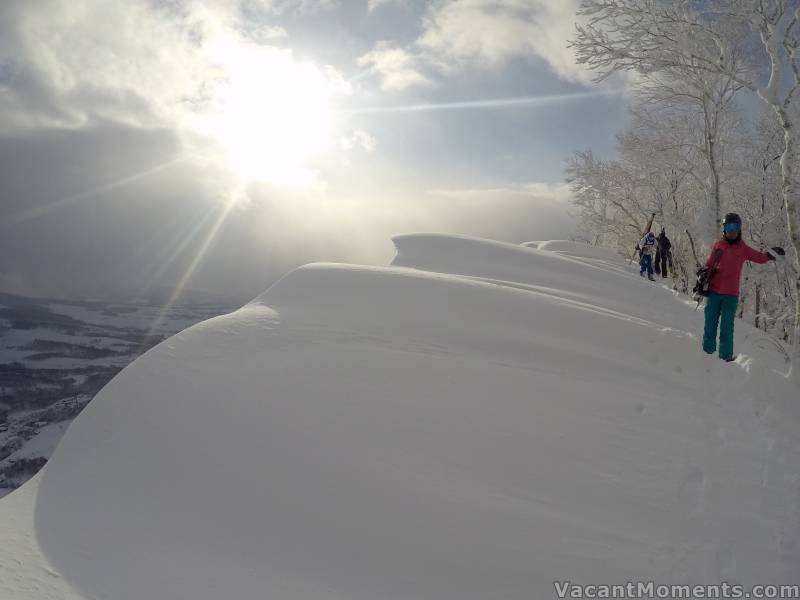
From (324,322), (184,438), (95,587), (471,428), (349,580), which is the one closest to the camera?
(95,587)

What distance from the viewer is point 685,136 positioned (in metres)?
14.2

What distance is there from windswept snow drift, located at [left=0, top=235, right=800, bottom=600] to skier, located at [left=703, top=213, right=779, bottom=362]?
0.60 meters

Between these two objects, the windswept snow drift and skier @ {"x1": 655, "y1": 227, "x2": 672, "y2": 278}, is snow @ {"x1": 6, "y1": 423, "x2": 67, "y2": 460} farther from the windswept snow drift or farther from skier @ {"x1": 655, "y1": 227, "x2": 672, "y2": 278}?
skier @ {"x1": 655, "y1": 227, "x2": 672, "y2": 278}

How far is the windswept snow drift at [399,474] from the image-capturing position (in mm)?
2312

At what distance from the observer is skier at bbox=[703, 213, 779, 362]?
514 cm

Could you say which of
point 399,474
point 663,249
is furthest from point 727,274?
point 663,249

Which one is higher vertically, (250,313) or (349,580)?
(250,313)

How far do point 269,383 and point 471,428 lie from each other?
68.9 inches

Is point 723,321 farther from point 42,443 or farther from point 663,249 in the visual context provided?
point 42,443

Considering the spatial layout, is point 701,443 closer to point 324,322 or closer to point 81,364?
point 324,322

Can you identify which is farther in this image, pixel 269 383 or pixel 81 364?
pixel 81 364

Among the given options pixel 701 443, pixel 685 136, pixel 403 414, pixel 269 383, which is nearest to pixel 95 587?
pixel 269 383

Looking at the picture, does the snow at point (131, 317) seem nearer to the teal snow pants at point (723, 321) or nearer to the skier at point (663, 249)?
the skier at point (663, 249)

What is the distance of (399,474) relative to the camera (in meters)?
2.85
